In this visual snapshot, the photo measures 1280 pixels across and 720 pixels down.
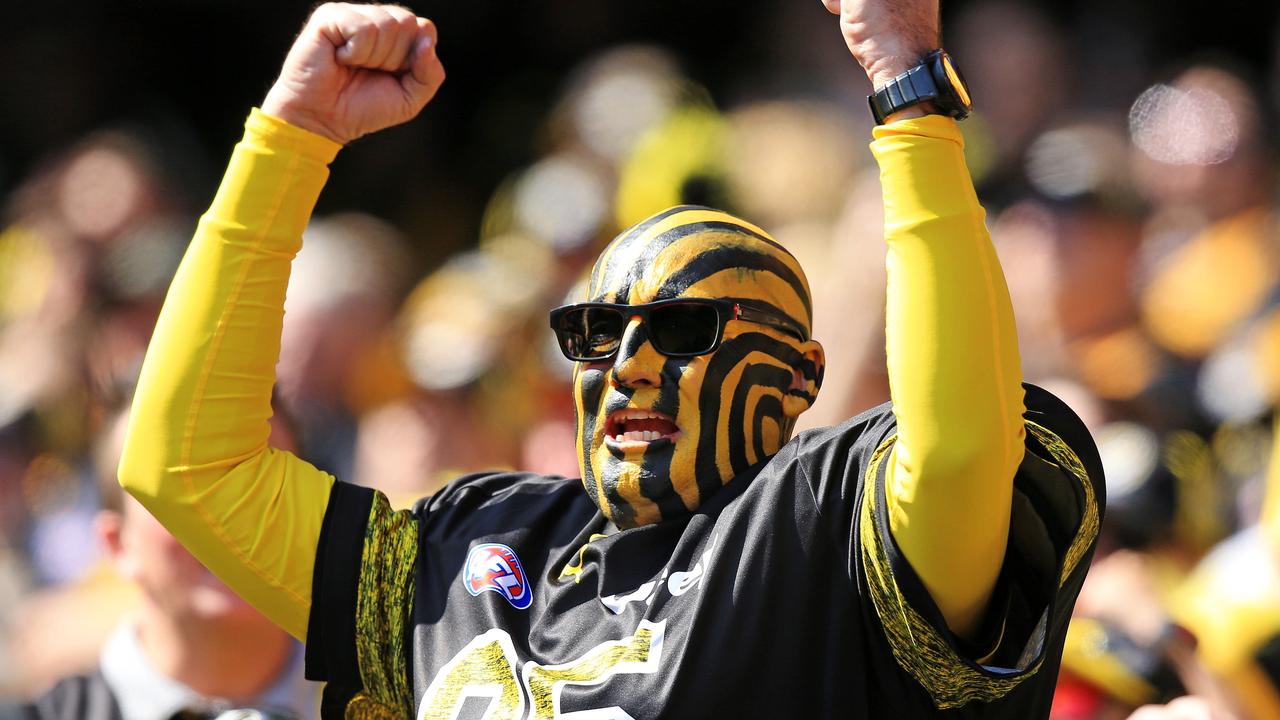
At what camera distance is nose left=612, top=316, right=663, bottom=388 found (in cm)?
236

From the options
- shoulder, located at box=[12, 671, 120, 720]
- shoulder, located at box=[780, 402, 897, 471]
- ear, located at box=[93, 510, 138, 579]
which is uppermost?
shoulder, located at box=[780, 402, 897, 471]

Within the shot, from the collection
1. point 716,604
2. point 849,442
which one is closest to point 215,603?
point 716,604

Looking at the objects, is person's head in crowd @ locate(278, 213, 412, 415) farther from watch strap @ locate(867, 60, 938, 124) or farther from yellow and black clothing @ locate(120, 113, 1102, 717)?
watch strap @ locate(867, 60, 938, 124)

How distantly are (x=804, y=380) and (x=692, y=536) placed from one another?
376 millimetres

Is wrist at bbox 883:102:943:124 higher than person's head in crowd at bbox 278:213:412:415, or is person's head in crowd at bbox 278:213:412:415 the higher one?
wrist at bbox 883:102:943:124

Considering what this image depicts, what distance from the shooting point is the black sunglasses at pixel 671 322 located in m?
2.34

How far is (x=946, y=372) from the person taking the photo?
184 centimetres

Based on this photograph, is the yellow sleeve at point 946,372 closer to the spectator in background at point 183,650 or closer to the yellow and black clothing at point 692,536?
the yellow and black clothing at point 692,536

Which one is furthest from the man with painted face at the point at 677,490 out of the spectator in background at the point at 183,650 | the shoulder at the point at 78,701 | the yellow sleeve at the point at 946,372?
the shoulder at the point at 78,701

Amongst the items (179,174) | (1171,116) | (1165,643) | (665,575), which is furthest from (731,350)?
(179,174)

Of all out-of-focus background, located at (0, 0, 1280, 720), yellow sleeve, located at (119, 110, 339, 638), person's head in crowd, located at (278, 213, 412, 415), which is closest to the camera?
yellow sleeve, located at (119, 110, 339, 638)

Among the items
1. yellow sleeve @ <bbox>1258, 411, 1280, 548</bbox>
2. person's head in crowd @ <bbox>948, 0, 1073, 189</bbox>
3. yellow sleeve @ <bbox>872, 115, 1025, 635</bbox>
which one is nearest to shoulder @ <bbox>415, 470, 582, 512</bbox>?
yellow sleeve @ <bbox>872, 115, 1025, 635</bbox>

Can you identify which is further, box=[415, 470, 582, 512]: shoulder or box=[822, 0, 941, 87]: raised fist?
box=[415, 470, 582, 512]: shoulder

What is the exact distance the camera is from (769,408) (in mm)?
2383
